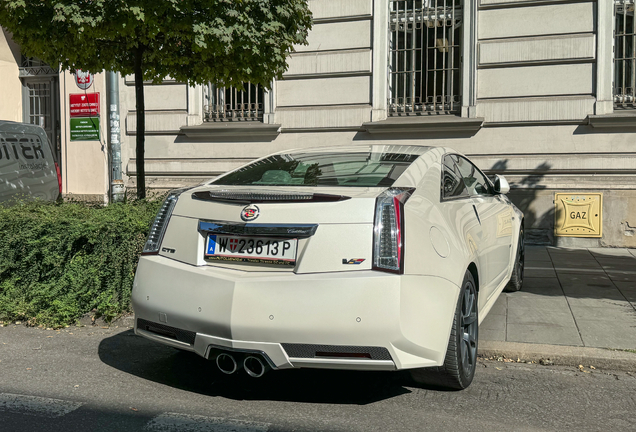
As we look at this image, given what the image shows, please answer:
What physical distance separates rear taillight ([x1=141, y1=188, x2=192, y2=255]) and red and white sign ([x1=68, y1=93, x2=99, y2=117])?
10923 mm

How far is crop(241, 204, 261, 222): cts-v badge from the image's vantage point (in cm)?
359

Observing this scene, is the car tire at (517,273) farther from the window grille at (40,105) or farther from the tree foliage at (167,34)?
the window grille at (40,105)

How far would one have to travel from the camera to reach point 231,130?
12.6 m

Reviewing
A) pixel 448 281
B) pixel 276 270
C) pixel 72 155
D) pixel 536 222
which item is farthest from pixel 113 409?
pixel 72 155

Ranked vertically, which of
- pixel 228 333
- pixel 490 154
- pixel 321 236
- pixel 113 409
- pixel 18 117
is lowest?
pixel 113 409

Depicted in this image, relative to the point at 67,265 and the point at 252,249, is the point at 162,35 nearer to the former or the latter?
the point at 67,265

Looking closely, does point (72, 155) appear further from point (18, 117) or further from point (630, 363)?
point (630, 363)

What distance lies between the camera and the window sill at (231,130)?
1243 centimetres

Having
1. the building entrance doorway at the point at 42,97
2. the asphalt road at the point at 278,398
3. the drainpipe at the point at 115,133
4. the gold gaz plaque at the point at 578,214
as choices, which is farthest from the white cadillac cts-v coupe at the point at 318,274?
the building entrance doorway at the point at 42,97

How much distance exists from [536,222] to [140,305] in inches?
335

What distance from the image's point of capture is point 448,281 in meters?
3.66

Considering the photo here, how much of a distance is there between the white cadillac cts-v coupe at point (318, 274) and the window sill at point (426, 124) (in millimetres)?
7364

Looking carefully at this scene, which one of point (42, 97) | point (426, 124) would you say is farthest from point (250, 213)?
point (42, 97)

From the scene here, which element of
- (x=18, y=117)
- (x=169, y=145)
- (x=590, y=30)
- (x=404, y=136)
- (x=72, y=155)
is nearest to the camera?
(x=590, y=30)
